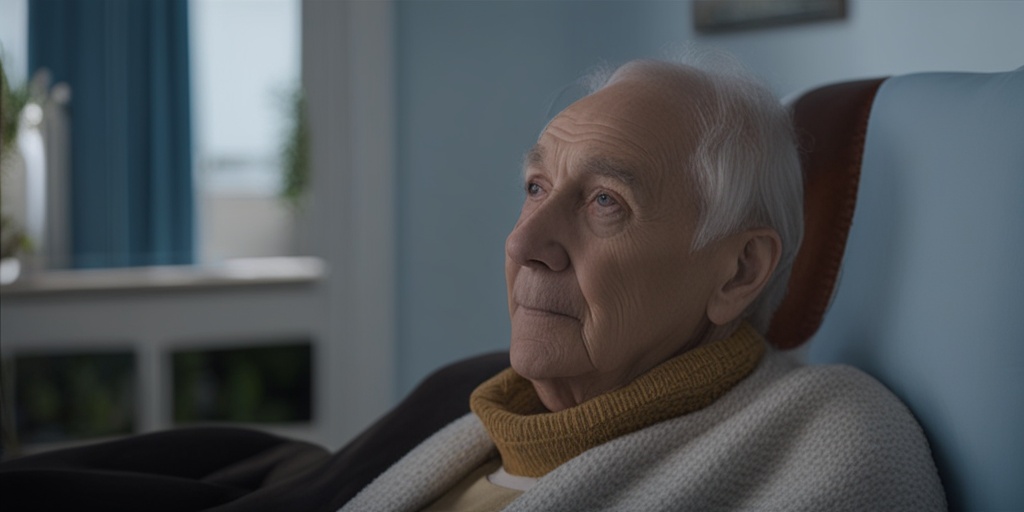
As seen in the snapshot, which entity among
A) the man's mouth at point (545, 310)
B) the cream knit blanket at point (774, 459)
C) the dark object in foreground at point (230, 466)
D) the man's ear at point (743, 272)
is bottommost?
the dark object in foreground at point (230, 466)

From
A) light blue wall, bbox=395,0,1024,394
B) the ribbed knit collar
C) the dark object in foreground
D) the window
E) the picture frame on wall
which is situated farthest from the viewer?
the window

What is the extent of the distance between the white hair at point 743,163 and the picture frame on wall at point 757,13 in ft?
2.73

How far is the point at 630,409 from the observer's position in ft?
3.48

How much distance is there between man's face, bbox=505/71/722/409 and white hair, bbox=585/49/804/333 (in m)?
0.02

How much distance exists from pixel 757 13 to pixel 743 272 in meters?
1.17

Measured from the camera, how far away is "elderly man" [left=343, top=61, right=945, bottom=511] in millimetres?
987

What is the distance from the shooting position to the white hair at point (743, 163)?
1096 mm

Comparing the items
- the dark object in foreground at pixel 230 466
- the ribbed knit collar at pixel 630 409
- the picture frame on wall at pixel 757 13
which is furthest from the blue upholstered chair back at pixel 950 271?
the picture frame on wall at pixel 757 13

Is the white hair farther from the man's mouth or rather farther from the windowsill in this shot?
the windowsill

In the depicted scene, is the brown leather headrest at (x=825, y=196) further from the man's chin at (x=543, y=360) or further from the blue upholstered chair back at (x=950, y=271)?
the man's chin at (x=543, y=360)

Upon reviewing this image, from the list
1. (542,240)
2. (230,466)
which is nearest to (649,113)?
(542,240)

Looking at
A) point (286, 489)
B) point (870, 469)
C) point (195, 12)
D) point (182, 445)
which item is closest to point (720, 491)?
point (870, 469)

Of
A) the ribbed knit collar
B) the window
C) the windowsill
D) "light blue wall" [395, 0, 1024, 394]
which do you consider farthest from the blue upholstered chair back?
the window

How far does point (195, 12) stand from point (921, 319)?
2658 millimetres
